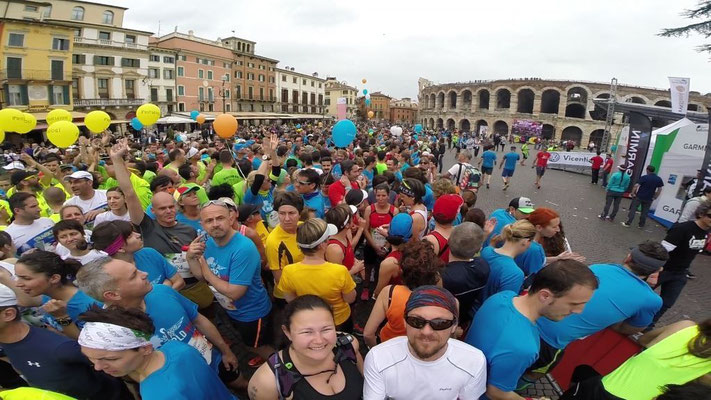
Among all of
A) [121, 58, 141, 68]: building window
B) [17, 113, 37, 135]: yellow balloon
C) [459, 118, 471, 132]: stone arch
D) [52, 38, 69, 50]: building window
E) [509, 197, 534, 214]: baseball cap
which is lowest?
[509, 197, 534, 214]: baseball cap

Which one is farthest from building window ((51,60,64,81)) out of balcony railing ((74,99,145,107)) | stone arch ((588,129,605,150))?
stone arch ((588,129,605,150))

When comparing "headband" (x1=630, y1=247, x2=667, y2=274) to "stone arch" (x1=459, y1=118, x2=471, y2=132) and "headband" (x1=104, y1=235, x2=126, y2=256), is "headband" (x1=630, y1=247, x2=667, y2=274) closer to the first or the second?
"headband" (x1=104, y1=235, x2=126, y2=256)

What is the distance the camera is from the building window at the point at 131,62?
3409cm

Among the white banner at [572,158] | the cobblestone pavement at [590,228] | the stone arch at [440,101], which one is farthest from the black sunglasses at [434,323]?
the stone arch at [440,101]

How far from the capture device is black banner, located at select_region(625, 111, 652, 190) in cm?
1052

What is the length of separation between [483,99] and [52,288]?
59684mm

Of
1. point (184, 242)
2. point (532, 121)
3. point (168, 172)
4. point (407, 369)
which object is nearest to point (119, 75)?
point (168, 172)

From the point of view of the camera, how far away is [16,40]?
24328mm

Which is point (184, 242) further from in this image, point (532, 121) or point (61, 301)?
point (532, 121)

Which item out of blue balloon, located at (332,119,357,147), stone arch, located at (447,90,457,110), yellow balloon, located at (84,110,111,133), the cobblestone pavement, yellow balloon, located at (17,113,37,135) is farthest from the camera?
stone arch, located at (447,90,457,110)

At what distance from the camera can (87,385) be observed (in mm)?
2010

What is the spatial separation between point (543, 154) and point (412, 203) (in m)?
10.7

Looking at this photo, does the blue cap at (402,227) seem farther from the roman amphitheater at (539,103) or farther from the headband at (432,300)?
the roman amphitheater at (539,103)

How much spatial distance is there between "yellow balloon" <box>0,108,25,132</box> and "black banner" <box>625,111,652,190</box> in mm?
16876
